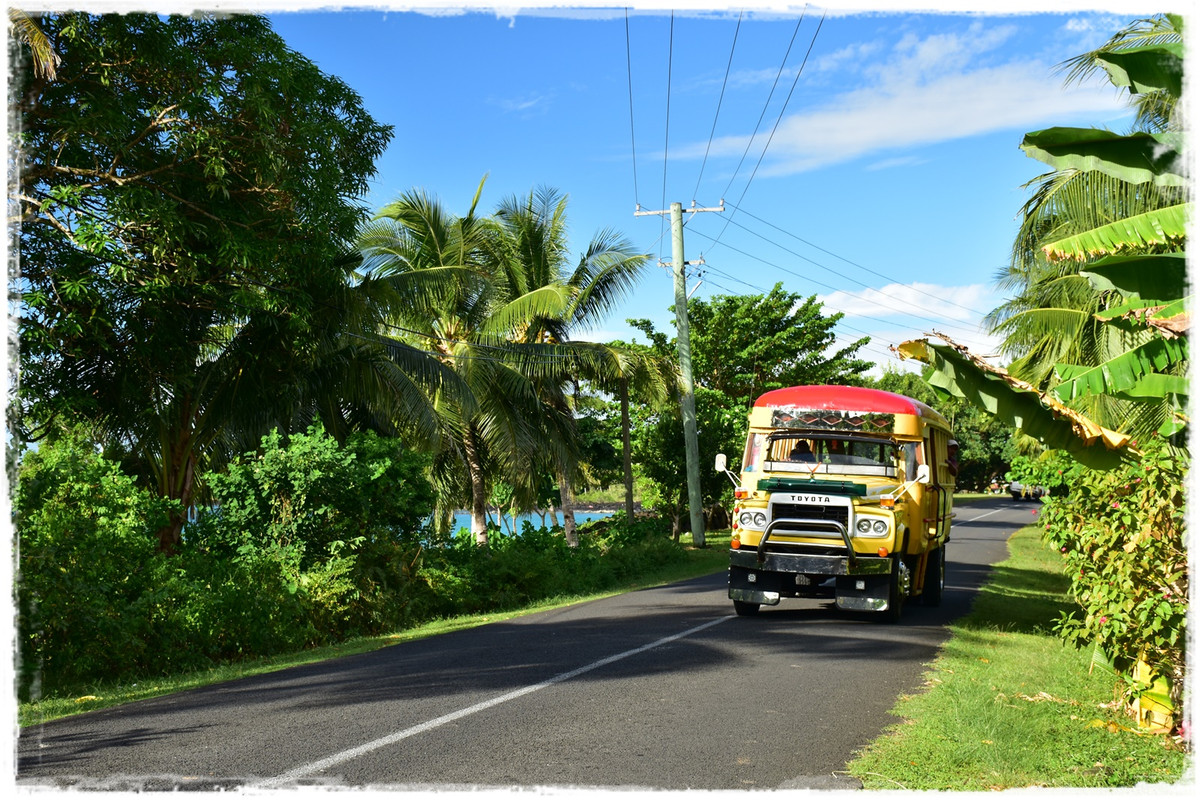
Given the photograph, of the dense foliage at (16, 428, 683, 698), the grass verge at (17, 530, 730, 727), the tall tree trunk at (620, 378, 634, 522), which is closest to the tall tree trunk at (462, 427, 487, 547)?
the tall tree trunk at (620, 378, 634, 522)

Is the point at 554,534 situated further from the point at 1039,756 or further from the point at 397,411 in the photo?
the point at 1039,756

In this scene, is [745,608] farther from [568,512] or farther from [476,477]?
[568,512]

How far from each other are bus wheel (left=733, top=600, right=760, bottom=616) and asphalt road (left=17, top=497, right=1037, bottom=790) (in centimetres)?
122

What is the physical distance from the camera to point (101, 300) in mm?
11023

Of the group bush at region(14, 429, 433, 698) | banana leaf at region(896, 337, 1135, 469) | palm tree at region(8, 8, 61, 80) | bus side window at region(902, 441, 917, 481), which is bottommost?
bush at region(14, 429, 433, 698)

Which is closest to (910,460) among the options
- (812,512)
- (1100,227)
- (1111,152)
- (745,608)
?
(812,512)

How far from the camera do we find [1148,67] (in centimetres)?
577

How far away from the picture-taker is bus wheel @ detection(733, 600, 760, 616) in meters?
12.6

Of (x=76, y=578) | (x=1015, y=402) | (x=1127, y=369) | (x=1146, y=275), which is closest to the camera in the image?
(x=1146, y=275)

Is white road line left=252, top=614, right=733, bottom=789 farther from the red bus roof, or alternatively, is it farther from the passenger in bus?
the red bus roof

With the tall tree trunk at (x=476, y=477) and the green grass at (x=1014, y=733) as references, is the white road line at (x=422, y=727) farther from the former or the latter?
the tall tree trunk at (x=476, y=477)

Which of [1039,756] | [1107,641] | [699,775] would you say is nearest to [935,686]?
[1107,641]

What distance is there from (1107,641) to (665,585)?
11.5 metres

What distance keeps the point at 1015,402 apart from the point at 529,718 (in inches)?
159
